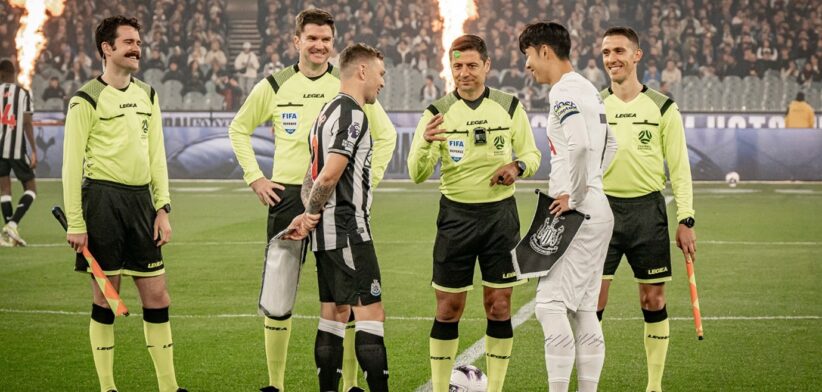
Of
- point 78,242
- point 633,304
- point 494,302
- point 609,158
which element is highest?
point 609,158

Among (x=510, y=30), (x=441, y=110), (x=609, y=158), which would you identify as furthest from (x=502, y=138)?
(x=510, y=30)

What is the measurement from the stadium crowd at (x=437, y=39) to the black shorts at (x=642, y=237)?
21.4m

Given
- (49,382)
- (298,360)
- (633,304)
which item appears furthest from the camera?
(633,304)

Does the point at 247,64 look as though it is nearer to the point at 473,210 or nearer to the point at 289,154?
the point at 289,154

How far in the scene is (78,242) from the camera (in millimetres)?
6633

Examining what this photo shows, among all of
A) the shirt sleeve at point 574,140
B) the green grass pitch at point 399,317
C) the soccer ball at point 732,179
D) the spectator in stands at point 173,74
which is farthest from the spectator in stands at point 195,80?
the shirt sleeve at point 574,140

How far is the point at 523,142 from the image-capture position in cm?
705

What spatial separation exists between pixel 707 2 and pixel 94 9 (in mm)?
17318

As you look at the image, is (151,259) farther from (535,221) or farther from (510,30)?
(510,30)

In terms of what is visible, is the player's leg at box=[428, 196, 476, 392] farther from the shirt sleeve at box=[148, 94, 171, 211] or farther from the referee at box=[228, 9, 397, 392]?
the shirt sleeve at box=[148, 94, 171, 211]

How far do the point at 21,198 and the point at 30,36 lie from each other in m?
17.5

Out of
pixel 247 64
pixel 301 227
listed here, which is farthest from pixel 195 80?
pixel 301 227

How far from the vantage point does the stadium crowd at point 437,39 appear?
1168 inches

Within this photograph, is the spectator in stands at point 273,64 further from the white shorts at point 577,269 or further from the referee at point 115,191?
the white shorts at point 577,269
